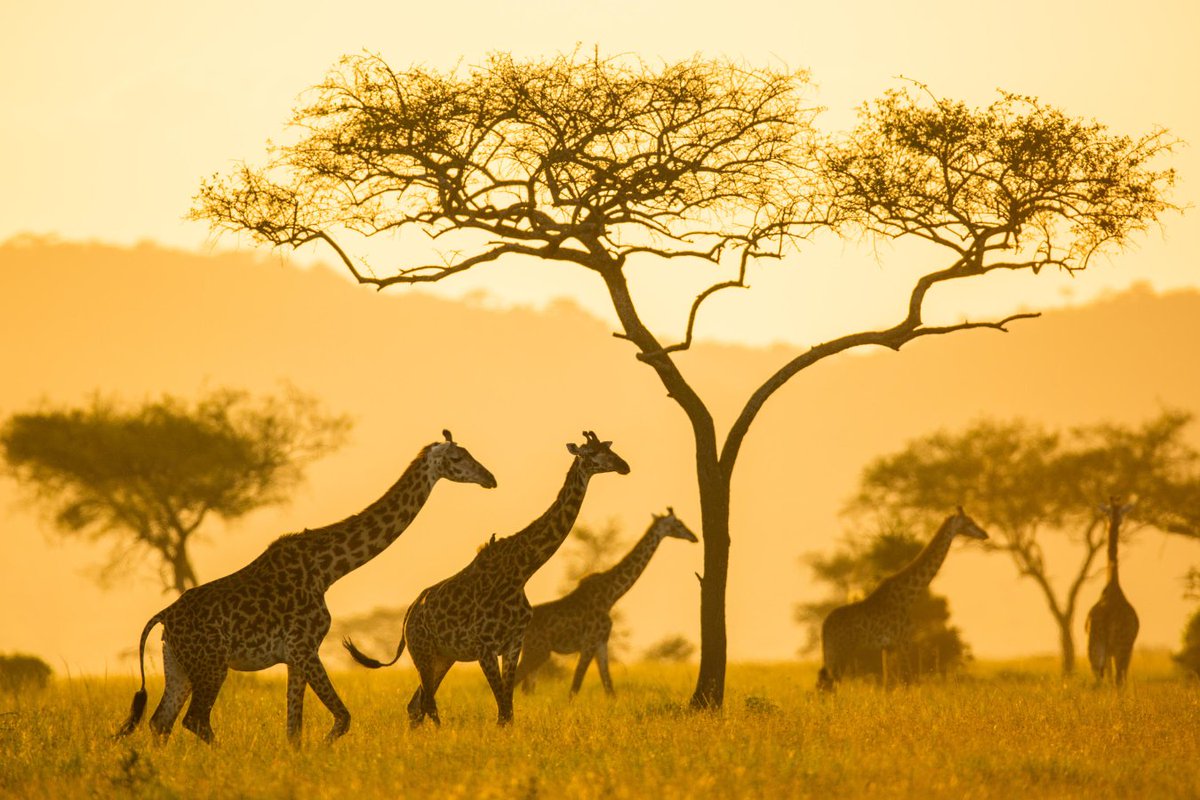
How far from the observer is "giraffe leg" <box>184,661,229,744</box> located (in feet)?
54.2

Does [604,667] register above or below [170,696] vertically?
above

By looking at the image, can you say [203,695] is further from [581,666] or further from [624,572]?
[624,572]

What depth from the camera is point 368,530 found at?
17.7 metres

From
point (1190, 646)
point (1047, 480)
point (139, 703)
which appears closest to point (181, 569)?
point (139, 703)

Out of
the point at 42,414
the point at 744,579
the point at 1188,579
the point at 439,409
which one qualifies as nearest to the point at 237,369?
the point at 439,409

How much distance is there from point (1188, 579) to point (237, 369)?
455 feet

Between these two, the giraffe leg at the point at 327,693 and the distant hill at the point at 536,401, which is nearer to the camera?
the giraffe leg at the point at 327,693

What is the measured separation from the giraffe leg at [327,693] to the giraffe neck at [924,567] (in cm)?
1079

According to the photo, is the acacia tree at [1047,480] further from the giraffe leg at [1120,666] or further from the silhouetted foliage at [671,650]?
the giraffe leg at [1120,666]

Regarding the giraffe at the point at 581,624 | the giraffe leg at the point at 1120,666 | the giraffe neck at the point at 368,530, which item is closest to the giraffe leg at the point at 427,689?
the giraffe neck at the point at 368,530

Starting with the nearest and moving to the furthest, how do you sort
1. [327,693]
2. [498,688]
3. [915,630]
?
[327,693] → [498,688] → [915,630]

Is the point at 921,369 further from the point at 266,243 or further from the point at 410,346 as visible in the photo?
the point at 266,243

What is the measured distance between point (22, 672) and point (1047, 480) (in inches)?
1027

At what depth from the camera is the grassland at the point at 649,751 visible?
13.7 m
